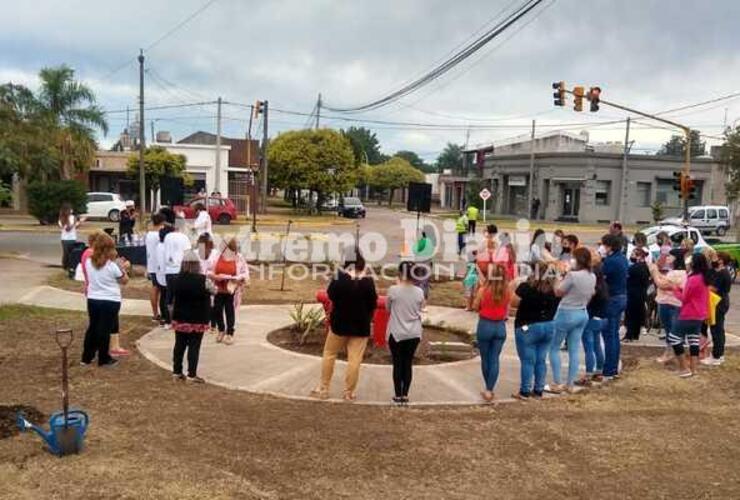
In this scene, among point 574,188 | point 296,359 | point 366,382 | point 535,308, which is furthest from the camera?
point 574,188

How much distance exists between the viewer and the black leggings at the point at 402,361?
7.36 m

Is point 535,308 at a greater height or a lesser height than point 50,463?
greater

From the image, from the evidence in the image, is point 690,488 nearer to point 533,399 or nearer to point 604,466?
point 604,466

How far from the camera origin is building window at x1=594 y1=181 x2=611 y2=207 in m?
54.6

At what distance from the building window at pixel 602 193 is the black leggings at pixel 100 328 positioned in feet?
164

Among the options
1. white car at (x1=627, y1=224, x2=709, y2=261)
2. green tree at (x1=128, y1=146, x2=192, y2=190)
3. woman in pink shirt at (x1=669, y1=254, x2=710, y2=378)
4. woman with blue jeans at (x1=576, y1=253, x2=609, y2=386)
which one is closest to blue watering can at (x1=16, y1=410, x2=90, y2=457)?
woman with blue jeans at (x1=576, y1=253, x2=609, y2=386)

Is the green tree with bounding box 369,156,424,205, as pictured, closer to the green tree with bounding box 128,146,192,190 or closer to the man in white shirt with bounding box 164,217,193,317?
the green tree with bounding box 128,146,192,190

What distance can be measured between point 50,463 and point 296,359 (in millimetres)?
4066

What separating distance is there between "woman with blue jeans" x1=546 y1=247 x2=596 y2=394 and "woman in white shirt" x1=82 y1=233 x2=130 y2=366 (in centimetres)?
490

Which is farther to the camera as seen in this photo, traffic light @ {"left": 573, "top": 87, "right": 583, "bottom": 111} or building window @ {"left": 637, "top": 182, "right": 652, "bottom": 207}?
building window @ {"left": 637, "top": 182, "right": 652, "bottom": 207}

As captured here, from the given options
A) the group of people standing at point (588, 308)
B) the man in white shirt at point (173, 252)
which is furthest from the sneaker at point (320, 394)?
the man in white shirt at point (173, 252)

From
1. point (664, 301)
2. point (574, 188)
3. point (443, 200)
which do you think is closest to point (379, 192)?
point (443, 200)

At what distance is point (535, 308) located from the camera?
769 cm

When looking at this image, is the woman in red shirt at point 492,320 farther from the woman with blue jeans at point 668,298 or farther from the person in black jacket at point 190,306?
the woman with blue jeans at point 668,298
